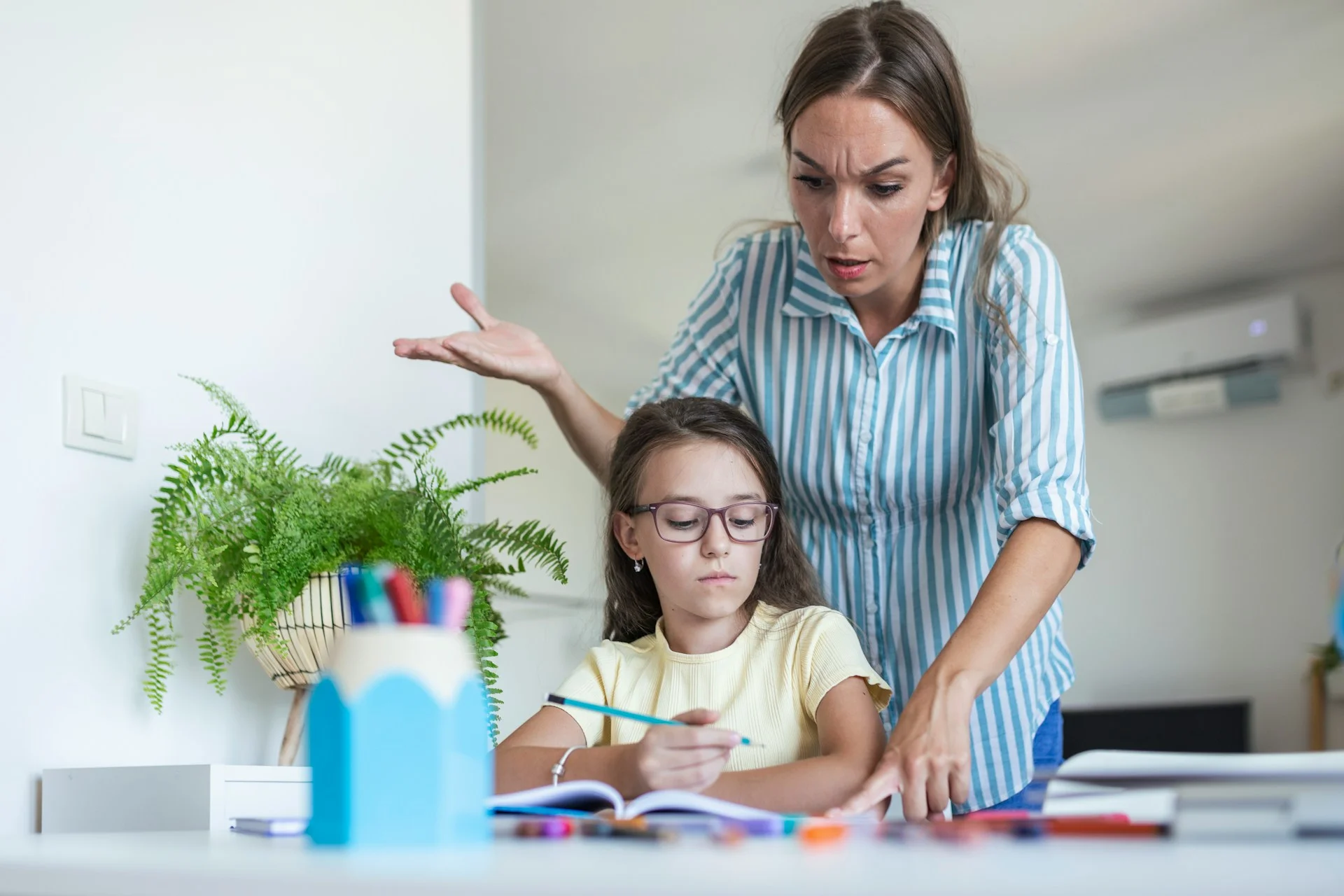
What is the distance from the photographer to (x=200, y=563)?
150cm

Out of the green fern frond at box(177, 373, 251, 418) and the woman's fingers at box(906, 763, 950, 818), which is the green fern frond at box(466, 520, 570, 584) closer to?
the green fern frond at box(177, 373, 251, 418)

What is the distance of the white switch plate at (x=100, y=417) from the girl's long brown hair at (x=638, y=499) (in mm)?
623

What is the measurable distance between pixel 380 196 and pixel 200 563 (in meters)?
0.83

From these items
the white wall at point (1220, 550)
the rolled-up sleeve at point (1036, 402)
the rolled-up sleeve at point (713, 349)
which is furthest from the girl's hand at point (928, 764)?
the white wall at point (1220, 550)

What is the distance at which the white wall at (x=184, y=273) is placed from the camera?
1.50 meters

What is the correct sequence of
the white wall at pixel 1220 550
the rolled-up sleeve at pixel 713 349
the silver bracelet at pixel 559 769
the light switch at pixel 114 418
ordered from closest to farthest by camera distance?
the silver bracelet at pixel 559 769 < the light switch at pixel 114 418 < the rolled-up sleeve at pixel 713 349 < the white wall at pixel 1220 550

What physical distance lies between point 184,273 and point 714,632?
0.90 meters

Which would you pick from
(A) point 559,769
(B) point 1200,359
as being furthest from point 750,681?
(B) point 1200,359

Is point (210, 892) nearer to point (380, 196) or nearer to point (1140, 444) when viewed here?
point (380, 196)

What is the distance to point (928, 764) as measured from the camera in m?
0.99

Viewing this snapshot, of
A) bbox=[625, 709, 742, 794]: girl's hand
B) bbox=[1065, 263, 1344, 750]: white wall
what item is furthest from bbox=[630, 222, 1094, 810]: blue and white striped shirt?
bbox=[1065, 263, 1344, 750]: white wall

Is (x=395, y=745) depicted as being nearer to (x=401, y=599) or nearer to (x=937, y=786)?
(x=401, y=599)

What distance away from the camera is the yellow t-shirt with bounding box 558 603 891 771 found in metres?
1.33

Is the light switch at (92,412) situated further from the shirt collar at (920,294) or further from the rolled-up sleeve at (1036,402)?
the rolled-up sleeve at (1036,402)
